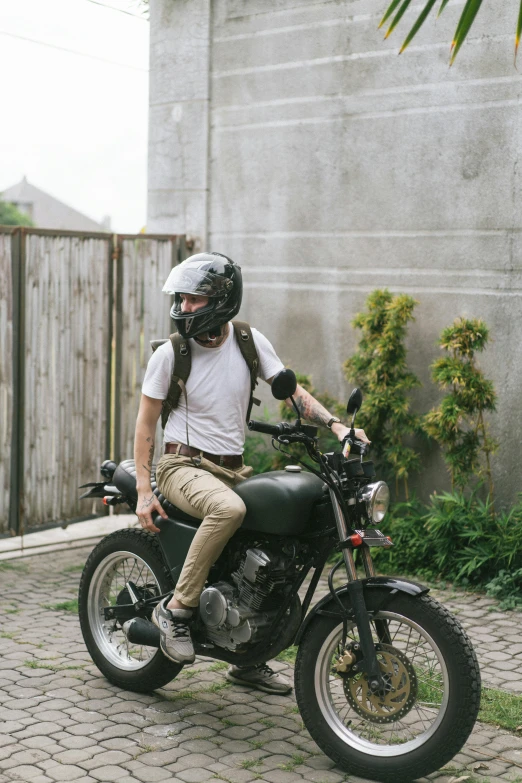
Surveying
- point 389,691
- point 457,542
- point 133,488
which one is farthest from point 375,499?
point 457,542

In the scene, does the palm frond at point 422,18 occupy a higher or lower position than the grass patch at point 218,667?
higher

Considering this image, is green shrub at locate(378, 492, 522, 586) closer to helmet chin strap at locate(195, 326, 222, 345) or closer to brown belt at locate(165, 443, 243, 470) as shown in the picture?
brown belt at locate(165, 443, 243, 470)

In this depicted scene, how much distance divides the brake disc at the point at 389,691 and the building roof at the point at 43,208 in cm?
6340

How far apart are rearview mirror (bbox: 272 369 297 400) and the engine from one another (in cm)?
81

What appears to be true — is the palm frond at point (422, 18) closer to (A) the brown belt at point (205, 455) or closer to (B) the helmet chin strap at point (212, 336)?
(B) the helmet chin strap at point (212, 336)

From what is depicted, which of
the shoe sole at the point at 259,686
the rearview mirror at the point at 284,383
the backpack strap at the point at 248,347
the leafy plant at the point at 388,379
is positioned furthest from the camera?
the leafy plant at the point at 388,379

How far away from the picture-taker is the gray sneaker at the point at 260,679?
17.3 feet

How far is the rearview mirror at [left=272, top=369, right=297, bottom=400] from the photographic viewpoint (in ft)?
13.7

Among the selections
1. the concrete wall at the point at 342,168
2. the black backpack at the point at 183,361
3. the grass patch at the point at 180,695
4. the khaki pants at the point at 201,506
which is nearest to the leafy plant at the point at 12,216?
the concrete wall at the point at 342,168

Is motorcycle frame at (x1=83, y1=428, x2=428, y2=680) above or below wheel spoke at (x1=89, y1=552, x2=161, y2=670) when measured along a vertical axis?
above

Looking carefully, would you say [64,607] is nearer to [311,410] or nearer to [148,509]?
[148,509]

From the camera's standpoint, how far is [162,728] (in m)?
4.77

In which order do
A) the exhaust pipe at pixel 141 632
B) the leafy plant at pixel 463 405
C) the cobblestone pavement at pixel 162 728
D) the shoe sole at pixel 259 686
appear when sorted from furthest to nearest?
the leafy plant at pixel 463 405
the shoe sole at pixel 259 686
the exhaust pipe at pixel 141 632
the cobblestone pavement at pixel 162 728

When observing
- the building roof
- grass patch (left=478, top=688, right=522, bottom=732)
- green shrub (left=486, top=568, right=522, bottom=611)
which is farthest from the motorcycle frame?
the building roof
